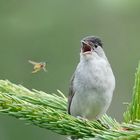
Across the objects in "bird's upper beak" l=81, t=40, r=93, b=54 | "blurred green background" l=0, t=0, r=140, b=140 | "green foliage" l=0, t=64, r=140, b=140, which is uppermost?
"blurred green background" l=0, t=0, r=140, b=140

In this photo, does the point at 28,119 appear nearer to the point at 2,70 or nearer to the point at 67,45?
the point at 2,70

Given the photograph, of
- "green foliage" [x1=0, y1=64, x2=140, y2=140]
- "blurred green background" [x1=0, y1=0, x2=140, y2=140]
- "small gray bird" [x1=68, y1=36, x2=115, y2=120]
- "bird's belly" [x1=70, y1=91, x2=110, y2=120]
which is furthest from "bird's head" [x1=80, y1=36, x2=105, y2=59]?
"green foliage" [x1=0, y1=64, x2=140, y2=140]

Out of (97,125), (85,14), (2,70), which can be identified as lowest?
(97,125)

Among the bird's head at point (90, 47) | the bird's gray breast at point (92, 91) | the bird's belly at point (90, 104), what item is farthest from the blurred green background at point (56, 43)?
the bird's belly at point (90, 104)

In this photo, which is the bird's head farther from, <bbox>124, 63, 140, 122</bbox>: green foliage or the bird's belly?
<bbox>124, 63, 140, 122</bbox>: green foliage

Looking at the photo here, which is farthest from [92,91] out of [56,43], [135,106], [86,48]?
[56,43]

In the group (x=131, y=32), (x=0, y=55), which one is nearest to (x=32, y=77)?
(x=0, y=55)
